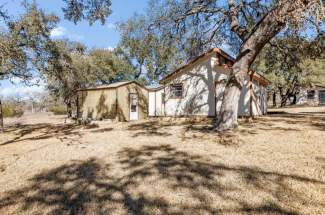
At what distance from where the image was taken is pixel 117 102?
1978 cm

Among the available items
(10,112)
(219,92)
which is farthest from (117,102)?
(10,112)

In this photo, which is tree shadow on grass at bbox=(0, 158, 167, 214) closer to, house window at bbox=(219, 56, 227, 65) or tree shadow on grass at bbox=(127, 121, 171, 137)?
tree shadow on grass at bbox=(127, 121, 171, 137)

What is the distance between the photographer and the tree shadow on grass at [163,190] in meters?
4.21

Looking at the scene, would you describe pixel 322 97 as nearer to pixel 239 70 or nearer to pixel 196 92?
pixel 196 92

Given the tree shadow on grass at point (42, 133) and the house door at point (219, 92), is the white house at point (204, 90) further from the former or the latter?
the tree shadow on grass at point (42, 133)

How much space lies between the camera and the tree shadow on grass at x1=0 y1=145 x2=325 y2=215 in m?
4.21

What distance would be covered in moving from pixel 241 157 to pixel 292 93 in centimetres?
3815

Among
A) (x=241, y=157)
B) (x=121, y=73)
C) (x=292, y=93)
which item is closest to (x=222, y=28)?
(x=241, y=157)

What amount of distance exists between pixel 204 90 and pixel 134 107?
652cm

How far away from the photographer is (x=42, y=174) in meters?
6.33

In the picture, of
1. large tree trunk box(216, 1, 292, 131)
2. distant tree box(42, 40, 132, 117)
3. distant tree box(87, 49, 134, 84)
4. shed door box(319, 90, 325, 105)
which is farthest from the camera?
shed door box(319, 90, 325, 105)

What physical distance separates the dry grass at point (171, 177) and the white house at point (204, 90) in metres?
7.29

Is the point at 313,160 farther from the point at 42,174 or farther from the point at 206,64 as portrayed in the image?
the point at 206,64

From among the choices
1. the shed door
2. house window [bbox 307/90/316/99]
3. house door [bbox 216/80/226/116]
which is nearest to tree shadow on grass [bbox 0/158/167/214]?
house door [bbox 216/80/226/116]
